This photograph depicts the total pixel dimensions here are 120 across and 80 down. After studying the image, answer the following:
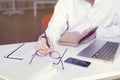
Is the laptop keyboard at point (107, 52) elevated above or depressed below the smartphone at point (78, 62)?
above

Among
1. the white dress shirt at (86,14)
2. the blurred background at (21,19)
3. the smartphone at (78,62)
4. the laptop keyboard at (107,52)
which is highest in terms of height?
the white dress shirt at (86,14)

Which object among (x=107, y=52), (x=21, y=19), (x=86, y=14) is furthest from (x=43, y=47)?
(x=21, y=19)

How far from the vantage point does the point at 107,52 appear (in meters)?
1.35

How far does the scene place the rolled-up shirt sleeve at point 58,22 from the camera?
1656mm

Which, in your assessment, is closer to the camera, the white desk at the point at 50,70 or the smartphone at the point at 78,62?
the white desk at the point at 50,70

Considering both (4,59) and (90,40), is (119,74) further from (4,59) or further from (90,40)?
(4,59)

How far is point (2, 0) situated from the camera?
22.0 feet

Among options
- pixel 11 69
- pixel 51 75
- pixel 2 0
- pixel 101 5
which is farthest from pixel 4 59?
pixel 2 0

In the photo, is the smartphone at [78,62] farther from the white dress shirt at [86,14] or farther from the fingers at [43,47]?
the white dress shirt at [86,14]

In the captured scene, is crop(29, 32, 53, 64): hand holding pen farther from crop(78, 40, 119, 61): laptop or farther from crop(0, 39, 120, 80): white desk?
crop(78, 40, 119, 61): laptop

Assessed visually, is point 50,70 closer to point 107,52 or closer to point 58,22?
point 107,52

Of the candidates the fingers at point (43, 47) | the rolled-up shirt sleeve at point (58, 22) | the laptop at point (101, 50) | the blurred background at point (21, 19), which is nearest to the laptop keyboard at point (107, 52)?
the laptop at point (101, 50)

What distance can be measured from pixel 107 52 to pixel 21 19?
4.61 meters

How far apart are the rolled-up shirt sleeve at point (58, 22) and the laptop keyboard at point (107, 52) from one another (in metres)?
0.36
